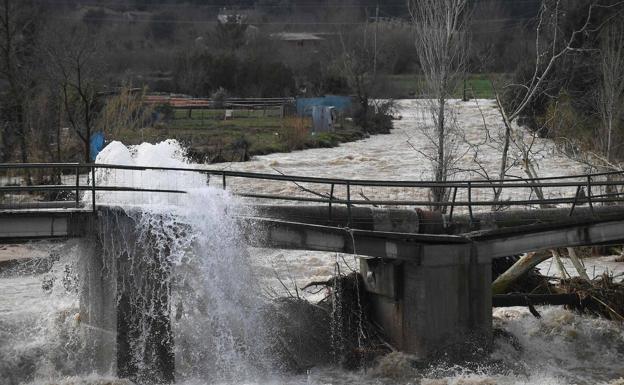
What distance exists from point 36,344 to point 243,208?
180 inches

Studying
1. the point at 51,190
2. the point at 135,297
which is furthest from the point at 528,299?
the point at 51,190

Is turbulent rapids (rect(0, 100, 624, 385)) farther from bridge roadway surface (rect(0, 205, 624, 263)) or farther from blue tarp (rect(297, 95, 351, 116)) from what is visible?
blue tarp (rect(297, 95, 351, 116))

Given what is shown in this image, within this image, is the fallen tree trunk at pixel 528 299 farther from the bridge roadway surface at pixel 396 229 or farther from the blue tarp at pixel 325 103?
the blue tarp at pixel 325 103

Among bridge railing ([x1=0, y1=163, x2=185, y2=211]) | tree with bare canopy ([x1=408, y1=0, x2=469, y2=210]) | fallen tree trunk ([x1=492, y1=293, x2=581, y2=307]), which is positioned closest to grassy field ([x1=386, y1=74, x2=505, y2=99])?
bridge railing ([x1=0, y1=163, x2=185, y2=211])

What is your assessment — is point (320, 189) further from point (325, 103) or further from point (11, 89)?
point (325, 103)

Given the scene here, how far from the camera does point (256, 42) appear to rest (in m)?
113

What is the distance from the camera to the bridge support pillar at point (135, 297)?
17.0 meters

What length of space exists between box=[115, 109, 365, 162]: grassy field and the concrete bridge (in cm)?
2476

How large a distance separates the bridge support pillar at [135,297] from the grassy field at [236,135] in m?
26.3

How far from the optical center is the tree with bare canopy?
27.4 m

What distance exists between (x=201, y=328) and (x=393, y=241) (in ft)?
12.3

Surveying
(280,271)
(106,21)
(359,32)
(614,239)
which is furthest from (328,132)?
(106,21)

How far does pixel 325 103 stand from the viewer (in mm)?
69688

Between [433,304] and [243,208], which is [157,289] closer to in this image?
[243,208]
